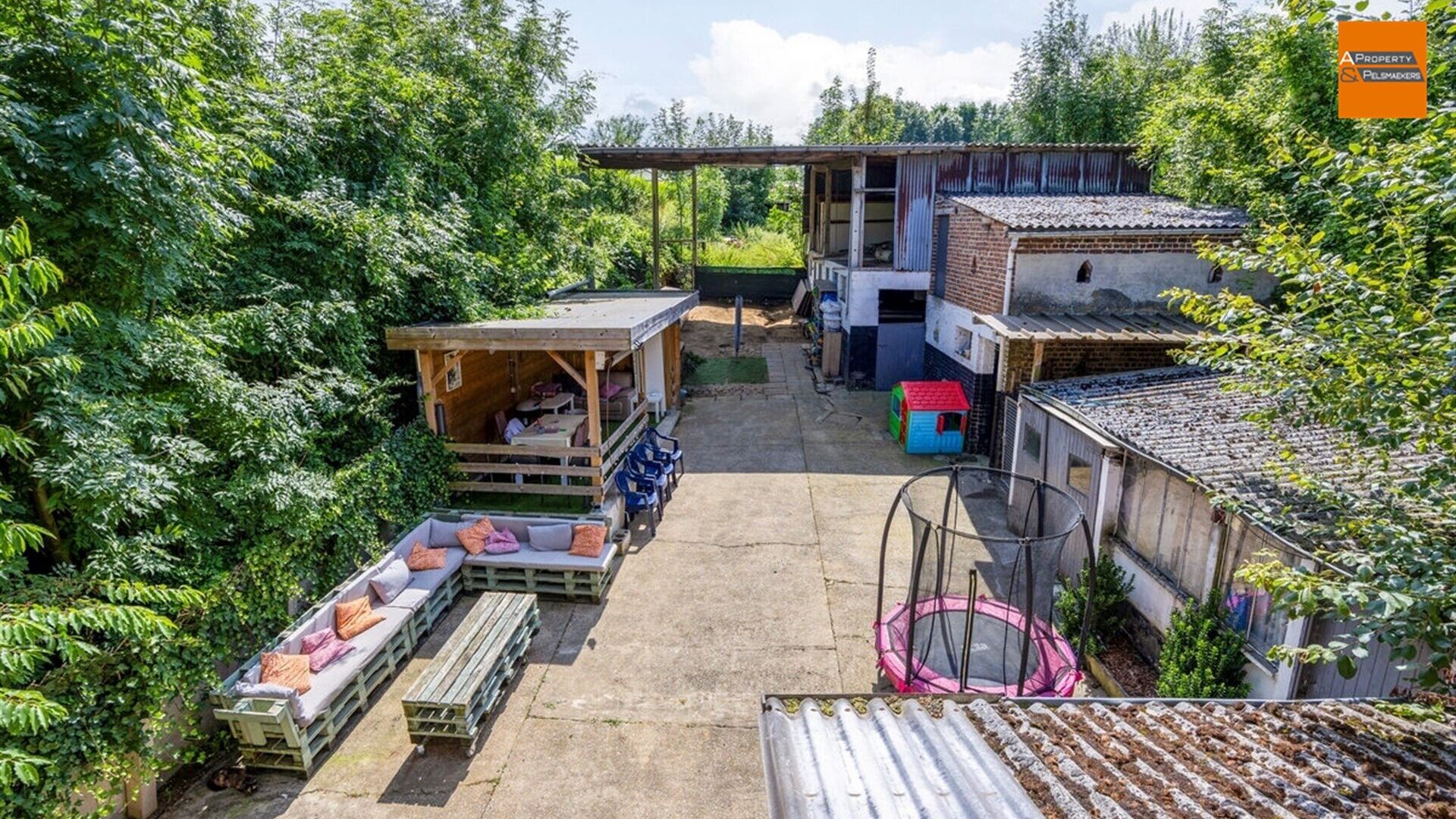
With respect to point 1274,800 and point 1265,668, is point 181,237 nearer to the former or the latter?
point 1274,800

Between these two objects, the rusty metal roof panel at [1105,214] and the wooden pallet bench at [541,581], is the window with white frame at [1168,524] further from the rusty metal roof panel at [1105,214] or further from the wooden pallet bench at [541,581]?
the wooden pallet bench at [541,581]

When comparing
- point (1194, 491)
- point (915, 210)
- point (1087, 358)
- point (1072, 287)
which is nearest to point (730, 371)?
point (915, 210)

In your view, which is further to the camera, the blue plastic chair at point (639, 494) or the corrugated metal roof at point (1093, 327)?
the blue plastic chair at point (639, 494)

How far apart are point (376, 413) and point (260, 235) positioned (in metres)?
2.51

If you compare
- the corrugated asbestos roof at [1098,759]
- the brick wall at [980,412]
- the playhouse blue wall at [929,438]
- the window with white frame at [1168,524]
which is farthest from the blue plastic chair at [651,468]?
the corrugated asbestos roof at [1098,759]

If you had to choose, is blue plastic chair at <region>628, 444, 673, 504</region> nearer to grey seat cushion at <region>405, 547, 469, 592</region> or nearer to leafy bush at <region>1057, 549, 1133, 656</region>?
grey seat cushion at <region>405, 547, 469, 592</region>

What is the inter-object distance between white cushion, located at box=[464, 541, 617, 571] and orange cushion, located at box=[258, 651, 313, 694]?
260 centimetres

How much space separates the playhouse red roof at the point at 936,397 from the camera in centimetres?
1346

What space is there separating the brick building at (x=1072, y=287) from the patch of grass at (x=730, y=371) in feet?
22.5

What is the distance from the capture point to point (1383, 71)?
241 inches

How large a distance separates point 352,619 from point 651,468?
16.3ft

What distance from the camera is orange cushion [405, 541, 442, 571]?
27.1 ft

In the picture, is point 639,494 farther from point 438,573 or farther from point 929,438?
point 929,438

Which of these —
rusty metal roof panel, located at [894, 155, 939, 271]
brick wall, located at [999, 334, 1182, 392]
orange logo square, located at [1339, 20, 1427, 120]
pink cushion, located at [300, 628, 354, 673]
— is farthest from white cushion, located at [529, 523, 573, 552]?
rusty metal roof panel, located at [894, 155, 939, 271]
